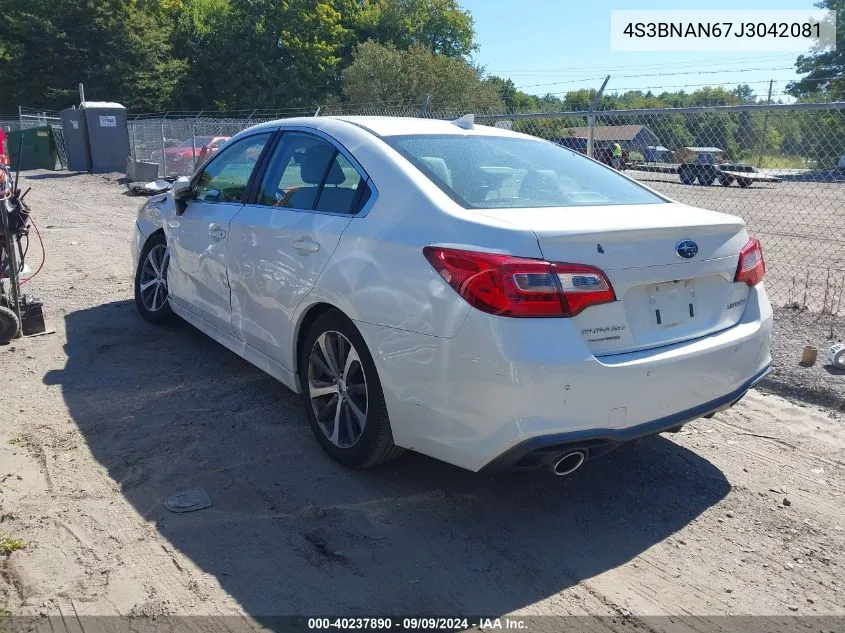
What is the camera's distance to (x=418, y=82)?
37.5 m

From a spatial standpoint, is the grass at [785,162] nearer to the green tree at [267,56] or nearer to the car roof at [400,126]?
the car roof at [400,126]

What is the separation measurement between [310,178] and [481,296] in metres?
1.64

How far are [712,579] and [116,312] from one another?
5.56 meters

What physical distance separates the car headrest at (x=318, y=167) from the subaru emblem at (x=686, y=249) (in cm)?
170

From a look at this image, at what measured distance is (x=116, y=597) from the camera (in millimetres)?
2840

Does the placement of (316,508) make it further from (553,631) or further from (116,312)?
(116,312)

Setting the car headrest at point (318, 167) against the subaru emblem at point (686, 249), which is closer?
the subaru emblem at point (686, 249)

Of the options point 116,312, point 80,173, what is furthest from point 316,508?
point 80,173

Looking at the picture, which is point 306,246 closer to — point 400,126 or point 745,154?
point 400,126

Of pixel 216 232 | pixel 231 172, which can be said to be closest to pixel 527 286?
pixel 216 232

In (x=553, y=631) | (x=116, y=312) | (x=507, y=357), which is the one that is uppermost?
(x=507, y=357)

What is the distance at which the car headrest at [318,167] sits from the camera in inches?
157

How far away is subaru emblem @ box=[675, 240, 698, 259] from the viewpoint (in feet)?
10.8

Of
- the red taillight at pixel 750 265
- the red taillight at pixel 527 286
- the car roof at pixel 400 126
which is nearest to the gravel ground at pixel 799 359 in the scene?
the red taillight at pixel 750 265
